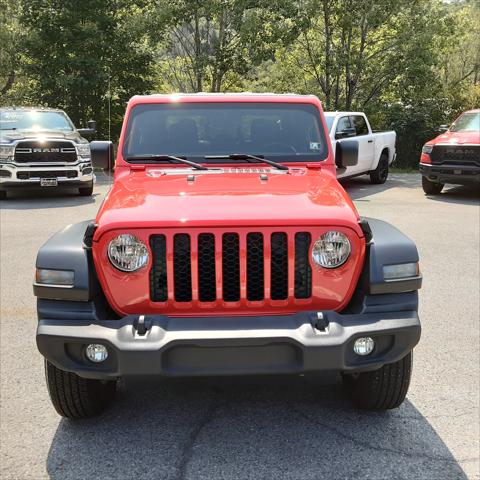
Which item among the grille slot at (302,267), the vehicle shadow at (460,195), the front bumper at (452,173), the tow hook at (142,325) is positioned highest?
the grille slot at (302,267)

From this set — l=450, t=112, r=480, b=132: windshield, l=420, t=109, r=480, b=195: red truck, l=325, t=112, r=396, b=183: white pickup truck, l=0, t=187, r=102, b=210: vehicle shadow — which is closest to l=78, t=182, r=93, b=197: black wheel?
l=0, t=187, r=102, b=210: vehicle shadow

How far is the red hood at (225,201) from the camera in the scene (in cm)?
316

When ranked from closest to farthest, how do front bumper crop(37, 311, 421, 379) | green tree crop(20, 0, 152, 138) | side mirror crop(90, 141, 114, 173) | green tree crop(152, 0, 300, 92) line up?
front bumper crop(37, 311, 421, 379)
side mirror crop(90, 141, 114, 173)
green tree crop(20, 0, 152, 138)
green tree crop(152, 0, 300, 92)

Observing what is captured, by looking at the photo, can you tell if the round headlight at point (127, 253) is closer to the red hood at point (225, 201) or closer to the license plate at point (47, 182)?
the red hood at point (225, 201)

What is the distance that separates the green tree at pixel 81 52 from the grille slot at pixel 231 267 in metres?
17.5

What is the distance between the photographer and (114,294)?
323 cm

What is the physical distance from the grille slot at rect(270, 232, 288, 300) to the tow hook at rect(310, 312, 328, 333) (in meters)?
0.23

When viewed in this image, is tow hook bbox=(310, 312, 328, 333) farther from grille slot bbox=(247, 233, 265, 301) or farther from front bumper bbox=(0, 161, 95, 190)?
front bumper bbox=(0, 161, 95, 190)

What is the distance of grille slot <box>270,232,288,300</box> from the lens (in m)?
3.18

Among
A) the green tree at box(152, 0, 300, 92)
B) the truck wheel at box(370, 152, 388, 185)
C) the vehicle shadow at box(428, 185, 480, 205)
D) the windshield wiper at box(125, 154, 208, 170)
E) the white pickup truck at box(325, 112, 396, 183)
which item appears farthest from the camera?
the green tree at box(152, 0, 300, 92)

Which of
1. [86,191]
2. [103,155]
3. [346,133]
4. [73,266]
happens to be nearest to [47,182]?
[86,191]

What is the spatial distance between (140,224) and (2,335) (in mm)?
2485

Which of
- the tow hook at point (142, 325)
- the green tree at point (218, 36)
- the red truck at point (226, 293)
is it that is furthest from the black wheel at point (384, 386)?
the green tree at point (218, 36)

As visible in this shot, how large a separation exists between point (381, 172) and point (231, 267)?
13368 millimetres
